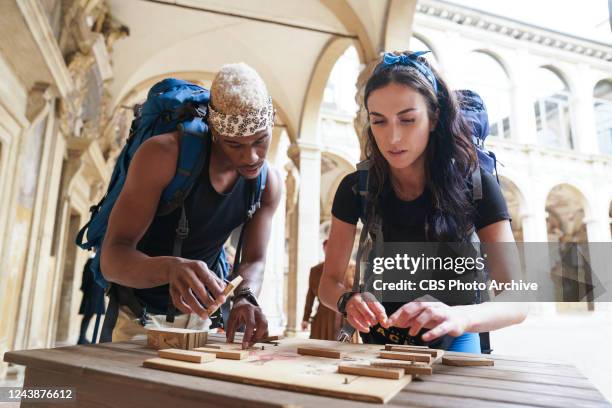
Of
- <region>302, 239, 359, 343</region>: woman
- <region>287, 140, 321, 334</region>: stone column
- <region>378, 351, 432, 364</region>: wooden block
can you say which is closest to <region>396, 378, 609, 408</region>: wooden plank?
<region>378, 351, 432, 364</region>: wooden block

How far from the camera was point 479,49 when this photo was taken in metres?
16.1

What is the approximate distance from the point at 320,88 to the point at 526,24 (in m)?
11.0

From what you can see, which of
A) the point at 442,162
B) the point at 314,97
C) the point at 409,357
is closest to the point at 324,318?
the point at 442,162

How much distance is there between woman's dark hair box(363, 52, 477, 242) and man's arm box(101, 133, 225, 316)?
80 centimetres

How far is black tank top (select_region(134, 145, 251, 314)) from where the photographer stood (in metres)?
1.82

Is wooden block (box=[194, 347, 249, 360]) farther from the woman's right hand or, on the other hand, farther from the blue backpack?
the blue backpack

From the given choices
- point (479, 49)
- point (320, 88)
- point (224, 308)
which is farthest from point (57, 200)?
point (479, 49)

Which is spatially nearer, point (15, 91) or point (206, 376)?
point (206, 376)

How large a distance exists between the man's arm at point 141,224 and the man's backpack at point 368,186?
0.65 meters

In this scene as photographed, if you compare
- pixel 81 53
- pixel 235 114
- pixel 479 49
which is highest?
pixel 479 49

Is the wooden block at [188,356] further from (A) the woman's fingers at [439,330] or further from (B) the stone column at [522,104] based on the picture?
(B) the stone column at [522,104]

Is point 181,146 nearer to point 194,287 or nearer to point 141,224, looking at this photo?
point 141,224

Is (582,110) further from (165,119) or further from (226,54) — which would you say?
(165,119)

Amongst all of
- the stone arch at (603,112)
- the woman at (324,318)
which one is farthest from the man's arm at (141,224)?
the stone arch at (603,112)
